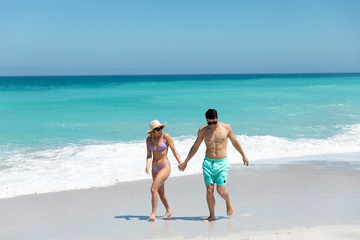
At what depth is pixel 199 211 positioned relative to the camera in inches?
227

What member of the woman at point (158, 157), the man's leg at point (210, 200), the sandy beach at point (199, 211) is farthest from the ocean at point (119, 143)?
the man's leg at point (210, 200)

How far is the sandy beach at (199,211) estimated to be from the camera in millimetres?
4844

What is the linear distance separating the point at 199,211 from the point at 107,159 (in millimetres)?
5004

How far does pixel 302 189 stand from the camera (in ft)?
22.2

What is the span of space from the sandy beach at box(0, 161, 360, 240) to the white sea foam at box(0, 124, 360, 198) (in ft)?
A: 1.69

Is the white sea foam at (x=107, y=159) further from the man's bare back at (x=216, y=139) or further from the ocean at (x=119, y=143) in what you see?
the man's bare back at (x=216, y=139)

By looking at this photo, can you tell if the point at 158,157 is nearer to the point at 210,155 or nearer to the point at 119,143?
the point at 210,155

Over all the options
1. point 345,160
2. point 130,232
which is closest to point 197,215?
point 130,232

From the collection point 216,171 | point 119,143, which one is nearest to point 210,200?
point 216,171

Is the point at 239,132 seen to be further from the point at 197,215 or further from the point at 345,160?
the point at 197,215

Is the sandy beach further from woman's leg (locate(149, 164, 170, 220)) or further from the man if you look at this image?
the man

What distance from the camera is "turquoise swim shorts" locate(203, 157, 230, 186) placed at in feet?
16.8

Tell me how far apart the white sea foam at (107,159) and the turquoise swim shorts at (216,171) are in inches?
116

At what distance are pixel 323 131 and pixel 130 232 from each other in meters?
12.0
